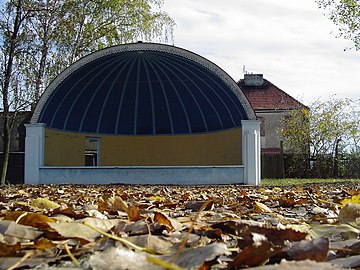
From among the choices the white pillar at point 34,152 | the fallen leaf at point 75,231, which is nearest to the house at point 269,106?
the white pillar at point 34,152

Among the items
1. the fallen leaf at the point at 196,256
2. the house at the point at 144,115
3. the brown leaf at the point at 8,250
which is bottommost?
the brown leaf at the point at 8,250

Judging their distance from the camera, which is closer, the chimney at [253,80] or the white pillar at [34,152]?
the white pillar at [34,152]

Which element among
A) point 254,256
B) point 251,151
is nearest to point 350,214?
point 254,256

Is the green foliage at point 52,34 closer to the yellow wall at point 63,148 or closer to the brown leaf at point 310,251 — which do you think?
the yellow wall at point 63,148

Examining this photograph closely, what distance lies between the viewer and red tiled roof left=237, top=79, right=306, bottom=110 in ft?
114

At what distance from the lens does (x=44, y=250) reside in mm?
1079

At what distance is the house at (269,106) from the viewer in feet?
110

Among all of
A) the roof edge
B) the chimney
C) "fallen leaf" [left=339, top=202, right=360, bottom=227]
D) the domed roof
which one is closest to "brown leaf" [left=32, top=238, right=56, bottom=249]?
"fallen leaf" [left=339, top=202, right=360, bottom=227]

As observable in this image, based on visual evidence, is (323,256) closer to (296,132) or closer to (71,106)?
(71,106)

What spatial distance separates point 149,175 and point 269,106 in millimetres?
21206

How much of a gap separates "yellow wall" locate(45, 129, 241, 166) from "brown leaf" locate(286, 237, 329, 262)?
17163mm

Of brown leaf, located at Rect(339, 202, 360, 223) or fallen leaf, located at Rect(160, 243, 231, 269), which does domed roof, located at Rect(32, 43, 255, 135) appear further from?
fallen leaf, located at Rect(160, 243, 231, 269)

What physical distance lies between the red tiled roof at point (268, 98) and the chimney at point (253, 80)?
0.71 feet

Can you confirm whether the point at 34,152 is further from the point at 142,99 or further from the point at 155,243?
the point at 155,243
